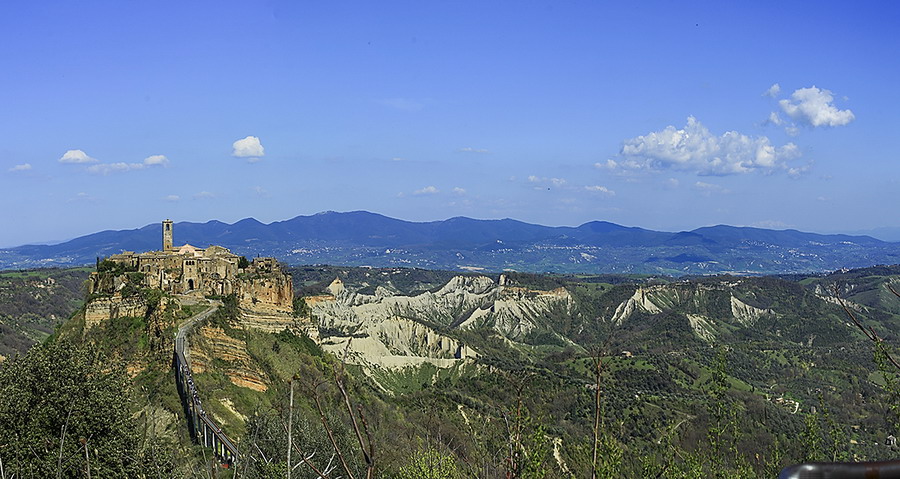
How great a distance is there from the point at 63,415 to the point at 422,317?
13872 cm

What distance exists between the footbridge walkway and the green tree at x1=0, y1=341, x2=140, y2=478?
4453 millimetres

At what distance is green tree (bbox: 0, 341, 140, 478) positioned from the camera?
18078mm

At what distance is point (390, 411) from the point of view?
49219mm

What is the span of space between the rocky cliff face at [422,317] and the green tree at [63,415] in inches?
2099

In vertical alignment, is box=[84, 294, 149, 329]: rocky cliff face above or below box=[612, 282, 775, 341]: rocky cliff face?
above

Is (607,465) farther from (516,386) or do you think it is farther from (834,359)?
(834,359)

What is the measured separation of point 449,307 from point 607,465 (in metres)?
170

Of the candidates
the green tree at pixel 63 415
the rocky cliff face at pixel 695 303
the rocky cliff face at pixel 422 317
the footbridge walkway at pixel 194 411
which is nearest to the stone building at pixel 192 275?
the footbridge walkway at pixel 194 411

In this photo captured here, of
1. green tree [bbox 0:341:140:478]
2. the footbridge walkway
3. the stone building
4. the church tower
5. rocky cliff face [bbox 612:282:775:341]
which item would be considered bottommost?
rocky cliff face [bbox 612:282:775:341]

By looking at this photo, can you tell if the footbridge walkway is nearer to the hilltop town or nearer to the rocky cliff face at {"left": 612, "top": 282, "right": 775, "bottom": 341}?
the hilltop town

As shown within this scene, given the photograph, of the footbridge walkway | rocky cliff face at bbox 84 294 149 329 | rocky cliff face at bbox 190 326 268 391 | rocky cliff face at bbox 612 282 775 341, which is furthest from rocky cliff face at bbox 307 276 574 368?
the footbridge walkway

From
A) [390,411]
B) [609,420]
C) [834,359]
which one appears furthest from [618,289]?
[390,411]

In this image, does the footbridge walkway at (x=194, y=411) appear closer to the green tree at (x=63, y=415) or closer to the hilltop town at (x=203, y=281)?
the green tree at (x=63, y=415)

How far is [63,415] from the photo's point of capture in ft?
64.1
